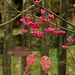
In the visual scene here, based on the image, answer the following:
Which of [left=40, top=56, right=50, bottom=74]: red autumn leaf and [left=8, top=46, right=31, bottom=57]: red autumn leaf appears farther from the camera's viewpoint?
[left=8, top=46, right=31, bottom=57]: red autumn leaf

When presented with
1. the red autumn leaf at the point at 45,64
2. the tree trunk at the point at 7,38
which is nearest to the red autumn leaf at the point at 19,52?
the red autumn leaf at the point at 45,64

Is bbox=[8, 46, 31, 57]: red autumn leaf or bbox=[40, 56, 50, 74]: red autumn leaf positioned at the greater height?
bbox=[8, 46, 31, 57]: red autumn leaf

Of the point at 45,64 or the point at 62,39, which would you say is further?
the point at 62,39

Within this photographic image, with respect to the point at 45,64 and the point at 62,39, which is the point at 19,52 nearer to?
the point at 45,64

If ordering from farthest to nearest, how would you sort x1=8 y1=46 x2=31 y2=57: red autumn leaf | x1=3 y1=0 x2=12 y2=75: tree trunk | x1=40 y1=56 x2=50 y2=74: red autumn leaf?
x1=3 y1=0 x2=12 y2=75: tree trunk < x1=8 y1=46 x2=31 y2=57: red autumn leaf < x1=40 y1=56 x2=50 y2=74: red autumn leaf

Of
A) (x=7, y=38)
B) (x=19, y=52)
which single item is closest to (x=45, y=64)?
(x=19, y=52)

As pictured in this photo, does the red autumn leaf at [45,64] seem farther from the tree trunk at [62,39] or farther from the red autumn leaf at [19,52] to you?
the tree trunk at [62,39]

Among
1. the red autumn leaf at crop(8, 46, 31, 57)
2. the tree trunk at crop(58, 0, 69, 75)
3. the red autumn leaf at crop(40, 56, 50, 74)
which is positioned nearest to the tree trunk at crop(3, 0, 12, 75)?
the tree trunk at crop(58, 0, 69, 75)

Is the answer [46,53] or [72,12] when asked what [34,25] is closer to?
[46,53]

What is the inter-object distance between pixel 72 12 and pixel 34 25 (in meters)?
6.92

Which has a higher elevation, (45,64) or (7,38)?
(7,38)

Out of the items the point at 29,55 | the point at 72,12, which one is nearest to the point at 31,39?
the point at 29,55

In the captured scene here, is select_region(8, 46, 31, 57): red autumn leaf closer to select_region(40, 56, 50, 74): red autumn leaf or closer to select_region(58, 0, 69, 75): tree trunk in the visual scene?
select_region(40, 56, 50, 74): red autumn leaf

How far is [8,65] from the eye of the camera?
6.12ft
